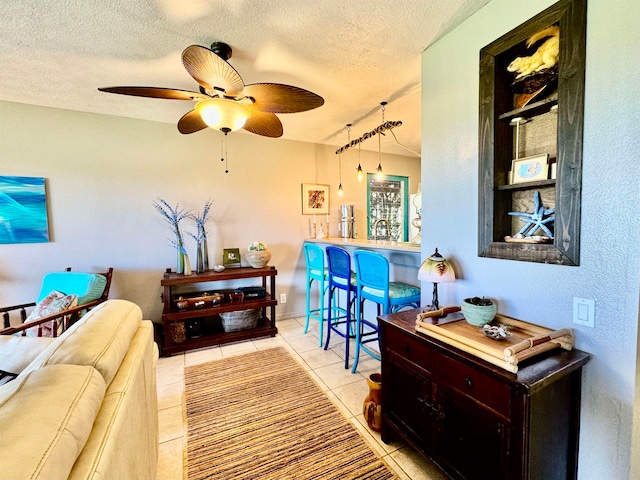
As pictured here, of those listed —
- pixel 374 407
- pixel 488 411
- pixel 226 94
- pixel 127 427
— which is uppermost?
pixel 226 94

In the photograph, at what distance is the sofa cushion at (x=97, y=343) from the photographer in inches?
37.2

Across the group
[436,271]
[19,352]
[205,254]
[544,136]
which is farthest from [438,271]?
[205,254]

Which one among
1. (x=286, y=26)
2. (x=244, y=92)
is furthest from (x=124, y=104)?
(x=286, y=26)

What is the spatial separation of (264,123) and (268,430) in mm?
2133

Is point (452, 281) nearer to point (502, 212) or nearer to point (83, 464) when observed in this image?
point (502, 212)

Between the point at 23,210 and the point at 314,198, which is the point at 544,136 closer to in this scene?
the point at 314,198

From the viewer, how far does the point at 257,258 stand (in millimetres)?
3289

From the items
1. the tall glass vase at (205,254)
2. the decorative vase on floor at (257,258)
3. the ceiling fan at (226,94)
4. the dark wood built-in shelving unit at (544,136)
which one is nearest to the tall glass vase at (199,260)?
the tall glass vase at (205,254)

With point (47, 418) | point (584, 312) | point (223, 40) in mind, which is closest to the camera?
point (47, 418)

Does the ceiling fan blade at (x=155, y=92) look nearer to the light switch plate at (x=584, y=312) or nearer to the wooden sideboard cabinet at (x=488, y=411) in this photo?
the wooden sideboard cabinet at (x=488, y=411)

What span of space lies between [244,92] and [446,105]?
1252 millimetres

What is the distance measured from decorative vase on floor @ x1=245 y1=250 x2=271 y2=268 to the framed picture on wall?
1.95 metres

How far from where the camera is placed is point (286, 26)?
168cm

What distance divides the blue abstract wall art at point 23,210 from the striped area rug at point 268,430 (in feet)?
6.73
